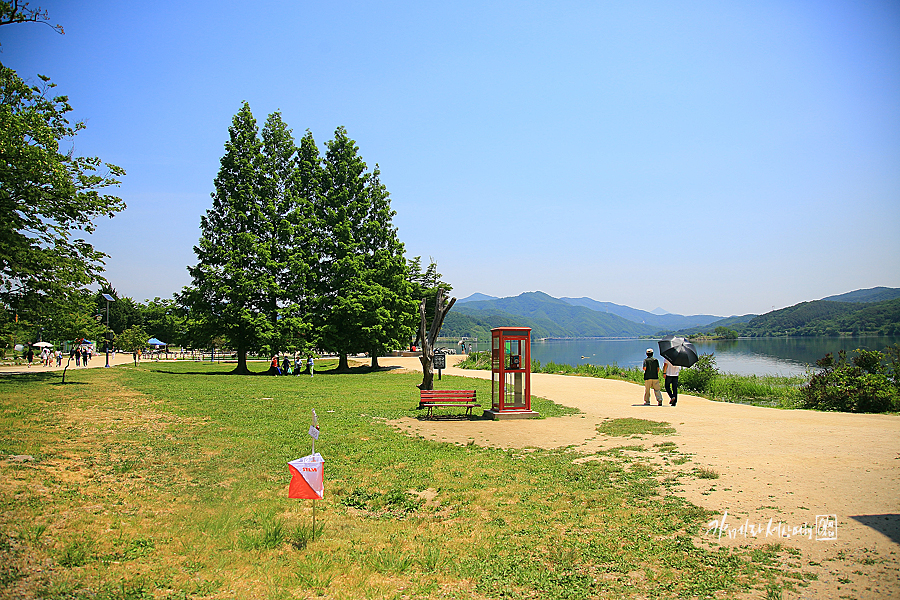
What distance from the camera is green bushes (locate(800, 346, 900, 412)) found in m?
16.9

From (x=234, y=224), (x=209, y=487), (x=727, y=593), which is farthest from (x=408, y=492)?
(x=234, y=224)

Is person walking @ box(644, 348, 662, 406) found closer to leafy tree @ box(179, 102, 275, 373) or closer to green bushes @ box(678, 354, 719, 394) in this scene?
green bushes @ box(678, 354, 719, 394)

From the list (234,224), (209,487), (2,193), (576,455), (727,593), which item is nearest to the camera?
(727,593)

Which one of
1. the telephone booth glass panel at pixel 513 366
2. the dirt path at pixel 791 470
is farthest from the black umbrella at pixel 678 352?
the telephone booth glass panel at pixel 513 366

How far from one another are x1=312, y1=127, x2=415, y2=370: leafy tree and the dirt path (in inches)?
770

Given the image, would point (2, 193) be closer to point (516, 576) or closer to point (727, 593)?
point (516, 576)

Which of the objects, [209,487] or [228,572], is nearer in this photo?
[228,572]

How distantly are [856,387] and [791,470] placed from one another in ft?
41.2

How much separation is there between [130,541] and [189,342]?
30.1 metres

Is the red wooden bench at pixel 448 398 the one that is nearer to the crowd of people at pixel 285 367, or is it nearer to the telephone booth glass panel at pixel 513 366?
the telephone booth glass panel at pixel 513 366

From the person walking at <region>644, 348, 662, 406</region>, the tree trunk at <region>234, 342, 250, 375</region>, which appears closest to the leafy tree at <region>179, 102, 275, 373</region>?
the tree trunk at <region>234, 342, 250, 375</region>

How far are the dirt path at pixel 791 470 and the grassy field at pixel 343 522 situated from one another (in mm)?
403

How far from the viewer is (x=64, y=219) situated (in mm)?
21109

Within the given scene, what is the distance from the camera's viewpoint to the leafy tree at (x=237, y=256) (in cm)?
3138
